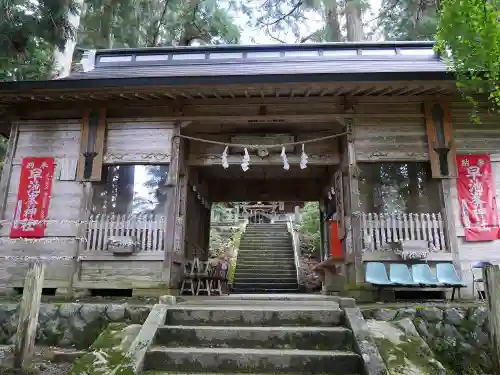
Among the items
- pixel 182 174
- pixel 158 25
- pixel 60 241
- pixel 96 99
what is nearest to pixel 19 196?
pixel 60 241

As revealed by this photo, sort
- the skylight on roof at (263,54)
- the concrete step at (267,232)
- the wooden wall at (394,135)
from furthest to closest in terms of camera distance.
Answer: the concrete step at (267,232)
the skylight on roof at (263,54)
the wooden wall at (394,135)

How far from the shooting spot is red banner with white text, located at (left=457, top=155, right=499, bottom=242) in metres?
8.26

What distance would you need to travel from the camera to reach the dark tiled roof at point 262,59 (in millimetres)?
11055

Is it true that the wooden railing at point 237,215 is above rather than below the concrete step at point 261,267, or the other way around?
above

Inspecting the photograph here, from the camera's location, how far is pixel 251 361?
14.5 ft

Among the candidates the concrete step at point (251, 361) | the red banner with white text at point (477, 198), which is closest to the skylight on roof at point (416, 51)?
the red banner with white text at point (477, 198)

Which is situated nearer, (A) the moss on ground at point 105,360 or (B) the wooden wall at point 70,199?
(A) the moss on ground at point 105,360

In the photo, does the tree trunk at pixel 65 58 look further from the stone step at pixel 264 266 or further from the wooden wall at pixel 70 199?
the stone step at pixel 264 266

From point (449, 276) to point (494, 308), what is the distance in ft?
9.55

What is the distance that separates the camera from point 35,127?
369 inches

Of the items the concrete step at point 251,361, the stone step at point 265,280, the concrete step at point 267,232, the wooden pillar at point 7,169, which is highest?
the wooden pillar at point 7,169

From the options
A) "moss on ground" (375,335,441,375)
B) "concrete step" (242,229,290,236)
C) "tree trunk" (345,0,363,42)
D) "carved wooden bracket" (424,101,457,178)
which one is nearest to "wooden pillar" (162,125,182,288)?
"moss on ground" (375,335,441,375)

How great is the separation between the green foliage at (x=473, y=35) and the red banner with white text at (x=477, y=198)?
2.53 meters

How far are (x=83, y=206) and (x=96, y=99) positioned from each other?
2.51 meters
